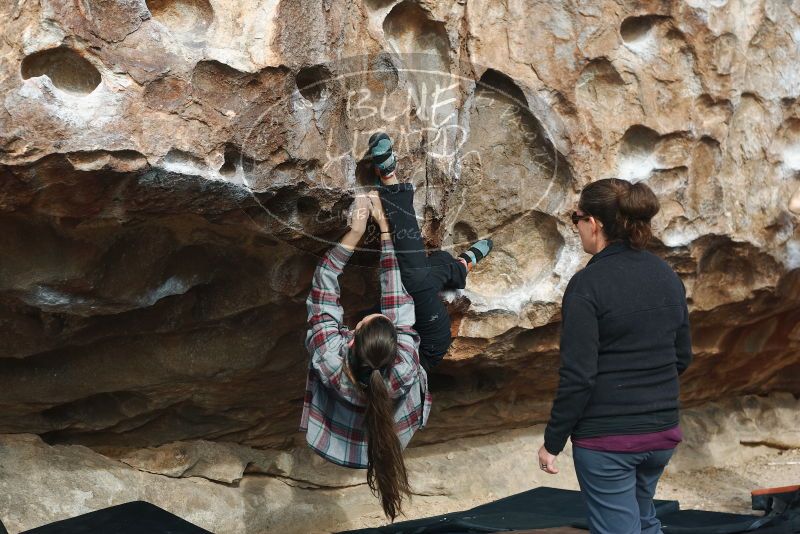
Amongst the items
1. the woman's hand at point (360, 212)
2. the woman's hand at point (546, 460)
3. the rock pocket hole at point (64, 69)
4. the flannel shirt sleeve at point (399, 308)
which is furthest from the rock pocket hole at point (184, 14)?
the woman's hand at point (546, 460)

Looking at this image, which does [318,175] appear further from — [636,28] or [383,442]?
[636,28]

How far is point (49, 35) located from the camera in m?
2.18

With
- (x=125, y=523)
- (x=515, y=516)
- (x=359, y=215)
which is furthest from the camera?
(x=515, y=516)

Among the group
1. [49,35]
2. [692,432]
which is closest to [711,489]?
[692,432]

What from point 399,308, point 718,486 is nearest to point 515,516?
point 399,308

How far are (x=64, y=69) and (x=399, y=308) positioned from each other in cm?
103

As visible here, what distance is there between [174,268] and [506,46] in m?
1.24

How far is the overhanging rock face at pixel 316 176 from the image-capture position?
7.54 feet

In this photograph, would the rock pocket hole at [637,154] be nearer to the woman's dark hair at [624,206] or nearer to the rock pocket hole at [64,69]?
the woman's dark hair at [624,206]

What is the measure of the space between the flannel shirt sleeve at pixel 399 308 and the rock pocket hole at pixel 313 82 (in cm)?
42

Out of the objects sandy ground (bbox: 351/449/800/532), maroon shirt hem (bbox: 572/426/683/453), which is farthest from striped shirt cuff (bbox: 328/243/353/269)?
sandy ground (bbox: 351/449/800/532)

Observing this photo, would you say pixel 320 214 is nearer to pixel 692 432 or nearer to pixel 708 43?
pixel 708 43

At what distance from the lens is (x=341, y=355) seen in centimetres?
249

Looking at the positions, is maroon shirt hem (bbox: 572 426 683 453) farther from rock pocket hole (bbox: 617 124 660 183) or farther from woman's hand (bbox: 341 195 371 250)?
rock pocket hole (bbox: 617 124 660 183)
